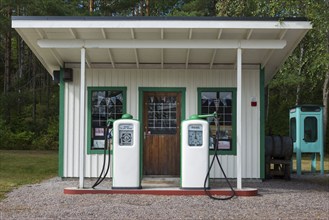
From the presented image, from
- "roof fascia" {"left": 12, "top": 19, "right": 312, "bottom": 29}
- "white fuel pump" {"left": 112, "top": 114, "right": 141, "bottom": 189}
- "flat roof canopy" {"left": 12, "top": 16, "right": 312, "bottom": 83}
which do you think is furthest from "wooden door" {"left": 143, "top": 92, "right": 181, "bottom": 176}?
"roof fascia" {"left": 12, "top": 19, "right": 312, "bottom": 29}

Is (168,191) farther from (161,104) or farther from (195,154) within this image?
(161,104)

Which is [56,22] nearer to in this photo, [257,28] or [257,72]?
[257,28]

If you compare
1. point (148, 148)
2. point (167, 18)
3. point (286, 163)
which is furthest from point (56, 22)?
point (286, 163)

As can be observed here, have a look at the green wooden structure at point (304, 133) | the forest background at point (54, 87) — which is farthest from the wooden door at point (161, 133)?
the forest background at point (54, 87)

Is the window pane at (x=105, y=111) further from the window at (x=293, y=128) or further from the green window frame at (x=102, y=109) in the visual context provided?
the window at (x=293, y=128)

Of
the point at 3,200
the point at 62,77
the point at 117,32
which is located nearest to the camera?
the point at 3,200

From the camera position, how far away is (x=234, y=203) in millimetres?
7820

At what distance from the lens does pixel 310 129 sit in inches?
570

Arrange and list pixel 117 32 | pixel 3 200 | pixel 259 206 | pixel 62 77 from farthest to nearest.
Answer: pixel 62 77
pixel 117 32
pixel 3 200
pixel 259 206

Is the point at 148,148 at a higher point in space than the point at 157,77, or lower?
lower

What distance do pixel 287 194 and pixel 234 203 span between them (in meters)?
1.60

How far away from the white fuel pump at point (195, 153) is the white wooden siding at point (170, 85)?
2356 millimetres

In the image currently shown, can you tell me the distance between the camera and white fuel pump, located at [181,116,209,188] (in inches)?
344

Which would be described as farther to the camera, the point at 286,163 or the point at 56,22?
the point at 286,163
